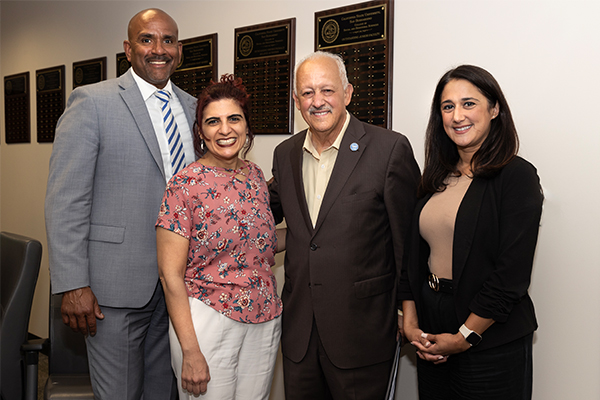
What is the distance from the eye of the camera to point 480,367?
1.58 m

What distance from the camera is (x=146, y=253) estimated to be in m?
1.92

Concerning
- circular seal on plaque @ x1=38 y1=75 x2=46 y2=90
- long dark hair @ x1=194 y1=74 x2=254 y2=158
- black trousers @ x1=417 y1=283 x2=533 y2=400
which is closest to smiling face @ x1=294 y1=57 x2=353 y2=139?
long dark hair @ x1=194 y1=74 x2=254 y2=158

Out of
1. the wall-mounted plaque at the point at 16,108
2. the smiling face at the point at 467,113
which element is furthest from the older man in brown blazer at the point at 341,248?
the wall-mounted plaque at the point at 16,108

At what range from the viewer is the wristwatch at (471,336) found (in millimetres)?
1562

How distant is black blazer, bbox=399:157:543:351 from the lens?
1507 mm

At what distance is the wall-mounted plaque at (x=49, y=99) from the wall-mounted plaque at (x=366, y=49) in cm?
263

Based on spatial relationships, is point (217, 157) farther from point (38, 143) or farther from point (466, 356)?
point (38, 143)

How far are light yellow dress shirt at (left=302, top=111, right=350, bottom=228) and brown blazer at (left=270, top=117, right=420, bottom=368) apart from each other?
4cm

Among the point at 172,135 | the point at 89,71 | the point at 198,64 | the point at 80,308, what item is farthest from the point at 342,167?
the point at 89,71

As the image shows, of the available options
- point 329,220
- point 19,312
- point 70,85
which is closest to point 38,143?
point 70,85

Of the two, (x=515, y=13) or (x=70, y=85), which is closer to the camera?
A: (x=515, y=13)

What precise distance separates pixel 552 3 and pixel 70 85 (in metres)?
3.60

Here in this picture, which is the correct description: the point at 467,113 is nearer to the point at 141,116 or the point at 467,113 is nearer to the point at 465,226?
the point at 465,226

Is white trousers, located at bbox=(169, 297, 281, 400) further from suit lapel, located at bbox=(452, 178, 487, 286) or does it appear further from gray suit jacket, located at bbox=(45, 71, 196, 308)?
suit lapel, located at bbox=(452, 178, 487, 286)
